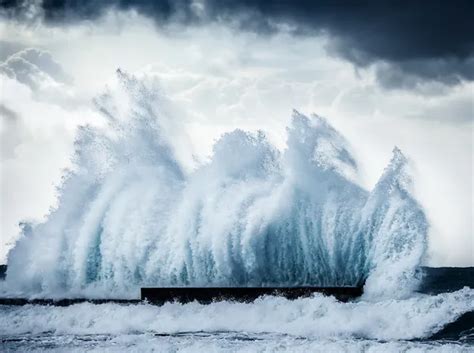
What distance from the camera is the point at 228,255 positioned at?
22531 mm

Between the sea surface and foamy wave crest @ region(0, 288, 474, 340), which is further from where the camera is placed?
foamy wave crest @ region(0, 288, 474, 340)

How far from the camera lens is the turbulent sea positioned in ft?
54.6

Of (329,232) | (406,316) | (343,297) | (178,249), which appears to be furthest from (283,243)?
(406,316)

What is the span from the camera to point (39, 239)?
27.0 m

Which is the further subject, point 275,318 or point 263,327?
point 275,318

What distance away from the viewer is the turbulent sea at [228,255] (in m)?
16.6

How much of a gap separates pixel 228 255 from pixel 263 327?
17.9ft

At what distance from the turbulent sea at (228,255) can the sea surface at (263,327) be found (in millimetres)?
44

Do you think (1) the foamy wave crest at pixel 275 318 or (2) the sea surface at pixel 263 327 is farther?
(1) the foamy wave crest at pixel 275 318

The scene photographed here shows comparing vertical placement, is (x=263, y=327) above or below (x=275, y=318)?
below

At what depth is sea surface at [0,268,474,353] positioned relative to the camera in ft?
50.7

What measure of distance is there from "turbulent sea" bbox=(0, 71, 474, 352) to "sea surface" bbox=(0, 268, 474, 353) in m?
0.04

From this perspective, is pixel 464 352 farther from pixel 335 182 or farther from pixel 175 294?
pixel 335 182

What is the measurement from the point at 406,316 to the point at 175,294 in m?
5.91
